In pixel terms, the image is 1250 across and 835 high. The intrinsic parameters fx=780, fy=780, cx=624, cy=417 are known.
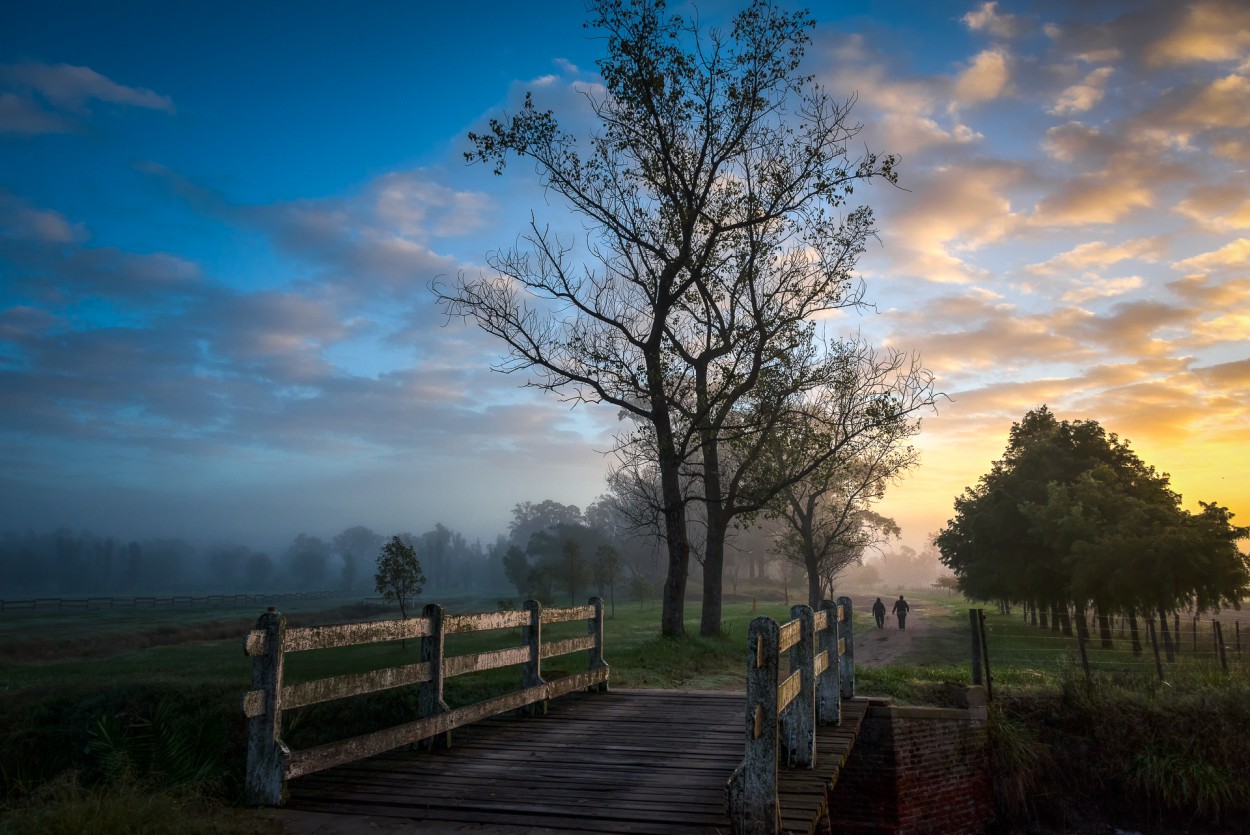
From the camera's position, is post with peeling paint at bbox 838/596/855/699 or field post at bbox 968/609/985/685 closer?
post with peeling paint at bbox 838/596/855/699

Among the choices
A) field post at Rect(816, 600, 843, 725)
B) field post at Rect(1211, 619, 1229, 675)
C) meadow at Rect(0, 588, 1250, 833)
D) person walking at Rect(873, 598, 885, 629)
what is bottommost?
person walking at Rect(873, 598, 885, 629)

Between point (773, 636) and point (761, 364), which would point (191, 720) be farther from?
point (761, 364)

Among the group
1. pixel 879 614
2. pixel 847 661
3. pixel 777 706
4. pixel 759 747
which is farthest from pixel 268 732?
pixel 879 614

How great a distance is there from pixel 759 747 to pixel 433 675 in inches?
164

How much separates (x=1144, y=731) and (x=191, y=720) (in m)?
17.6

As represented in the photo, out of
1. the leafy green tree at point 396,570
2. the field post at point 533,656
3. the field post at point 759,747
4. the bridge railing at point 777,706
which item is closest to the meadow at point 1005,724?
the field post at point 533,656

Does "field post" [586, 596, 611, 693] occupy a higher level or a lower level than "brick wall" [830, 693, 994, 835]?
higher

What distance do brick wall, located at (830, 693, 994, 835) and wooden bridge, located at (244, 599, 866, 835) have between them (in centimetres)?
233

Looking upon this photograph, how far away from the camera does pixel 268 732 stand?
6.50m

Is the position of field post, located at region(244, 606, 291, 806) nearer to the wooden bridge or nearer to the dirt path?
the wooden bridge

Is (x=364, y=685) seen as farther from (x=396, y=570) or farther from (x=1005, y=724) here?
(x=396, y=570)

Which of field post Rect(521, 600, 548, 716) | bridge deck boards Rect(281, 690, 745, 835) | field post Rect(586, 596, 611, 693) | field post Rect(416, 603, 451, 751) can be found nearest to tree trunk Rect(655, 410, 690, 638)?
field post Rect(586, 596, 611, 693)

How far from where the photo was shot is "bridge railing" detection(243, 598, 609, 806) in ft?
21.2

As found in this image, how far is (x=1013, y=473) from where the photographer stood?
42.9 meters
